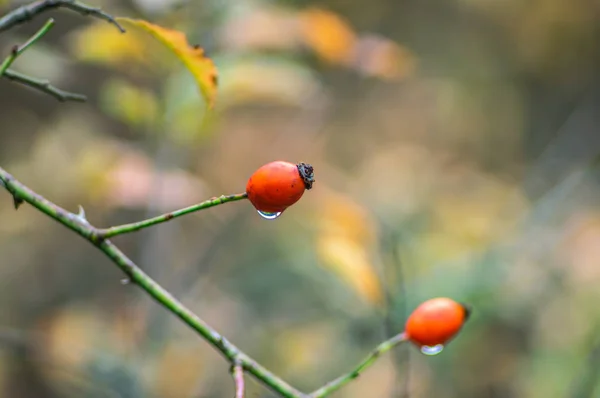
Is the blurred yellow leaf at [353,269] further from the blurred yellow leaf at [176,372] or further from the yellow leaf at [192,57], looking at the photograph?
the yellow leaf at [192,57]

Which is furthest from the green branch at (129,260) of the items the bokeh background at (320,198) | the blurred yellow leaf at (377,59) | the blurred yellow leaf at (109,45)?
the blurred yellow leaf at (377,59)

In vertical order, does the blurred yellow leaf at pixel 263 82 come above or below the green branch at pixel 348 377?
above

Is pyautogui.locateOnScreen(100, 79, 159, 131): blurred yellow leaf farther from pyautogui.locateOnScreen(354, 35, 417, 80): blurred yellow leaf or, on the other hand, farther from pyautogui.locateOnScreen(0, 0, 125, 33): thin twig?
pyautogui.locateOnScreen(0, 0, 125, 33): thin twig

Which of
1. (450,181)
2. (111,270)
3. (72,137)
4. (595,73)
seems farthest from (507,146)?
(72,137)

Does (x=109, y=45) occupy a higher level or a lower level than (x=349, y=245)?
higher

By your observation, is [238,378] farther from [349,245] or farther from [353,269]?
[349,245]

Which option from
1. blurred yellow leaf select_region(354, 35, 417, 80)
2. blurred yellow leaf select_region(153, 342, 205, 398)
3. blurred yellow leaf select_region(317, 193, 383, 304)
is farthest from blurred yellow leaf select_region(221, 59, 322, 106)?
blurred yellow leaf select_region(153, 342, 205, 398)

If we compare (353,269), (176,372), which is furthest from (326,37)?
(176,372)
